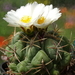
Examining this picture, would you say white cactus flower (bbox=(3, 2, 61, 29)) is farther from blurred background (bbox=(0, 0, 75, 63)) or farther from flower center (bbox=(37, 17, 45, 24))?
blurred background (bbox=(0, 0, 75, 63))

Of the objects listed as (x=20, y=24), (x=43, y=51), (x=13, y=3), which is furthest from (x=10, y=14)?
(x=13, y=3)

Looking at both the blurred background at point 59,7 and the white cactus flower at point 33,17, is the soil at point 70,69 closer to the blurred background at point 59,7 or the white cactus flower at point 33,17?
the white cactus flower at point 33,17

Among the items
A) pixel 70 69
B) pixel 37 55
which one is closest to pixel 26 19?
pixel 37 55

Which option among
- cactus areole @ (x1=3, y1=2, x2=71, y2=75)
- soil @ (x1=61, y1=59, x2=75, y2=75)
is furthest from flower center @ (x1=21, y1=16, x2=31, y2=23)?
soil @ (x1=61, y1=59, x2=75, y2=75)

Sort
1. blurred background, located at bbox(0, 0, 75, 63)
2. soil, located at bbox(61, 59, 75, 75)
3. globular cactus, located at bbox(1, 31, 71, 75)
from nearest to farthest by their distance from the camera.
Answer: globular cactus, located at bbox(1, 31, 71, 75), soil, located at bbox(61, 59, 75, 75), blurred background, located at bbox(0, 0, 75, 63)

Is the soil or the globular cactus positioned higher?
the globular cactus

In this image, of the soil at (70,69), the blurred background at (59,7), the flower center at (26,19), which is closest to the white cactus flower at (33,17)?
the flower center at (26,19)

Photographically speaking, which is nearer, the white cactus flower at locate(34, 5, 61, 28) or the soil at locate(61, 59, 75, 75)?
the white cactus flower at locate(34, 5, 61, 28)
